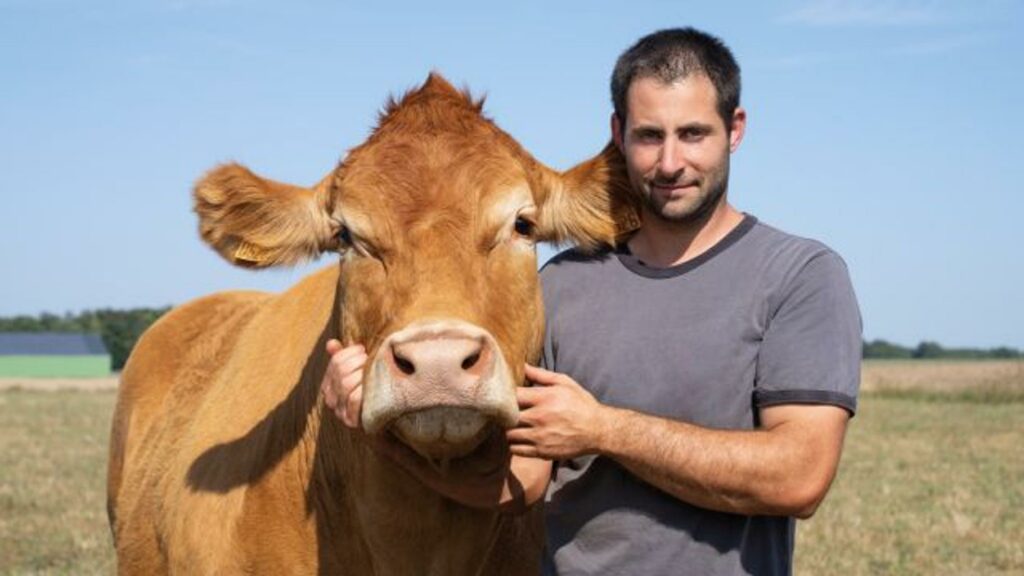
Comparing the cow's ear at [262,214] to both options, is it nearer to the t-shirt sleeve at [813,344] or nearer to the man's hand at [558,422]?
the man's hand at [558,422]

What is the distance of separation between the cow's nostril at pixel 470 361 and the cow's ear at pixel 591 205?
1270mm

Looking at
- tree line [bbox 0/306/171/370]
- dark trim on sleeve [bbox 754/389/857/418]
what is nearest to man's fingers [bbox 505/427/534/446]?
dark trim on sleeve [bbox 754/389/857/418]


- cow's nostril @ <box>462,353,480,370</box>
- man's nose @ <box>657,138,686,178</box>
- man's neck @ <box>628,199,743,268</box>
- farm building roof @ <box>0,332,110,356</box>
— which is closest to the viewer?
cow's nostril @ <box>462,353,480,370</box>

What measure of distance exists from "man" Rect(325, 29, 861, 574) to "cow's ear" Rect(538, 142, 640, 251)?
15 cm

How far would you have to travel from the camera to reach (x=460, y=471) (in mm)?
4066

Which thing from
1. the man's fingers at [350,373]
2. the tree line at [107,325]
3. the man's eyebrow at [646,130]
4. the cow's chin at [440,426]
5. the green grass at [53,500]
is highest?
the man's eyebrow at [646,130]

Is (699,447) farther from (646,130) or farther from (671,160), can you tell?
(646,130)

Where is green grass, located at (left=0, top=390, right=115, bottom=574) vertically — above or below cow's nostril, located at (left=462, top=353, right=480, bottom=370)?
below

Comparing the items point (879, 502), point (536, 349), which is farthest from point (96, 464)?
point (536, 349)

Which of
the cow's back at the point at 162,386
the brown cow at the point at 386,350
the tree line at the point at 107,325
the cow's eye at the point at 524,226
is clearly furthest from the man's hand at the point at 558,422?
the tree line at the point at 107,325

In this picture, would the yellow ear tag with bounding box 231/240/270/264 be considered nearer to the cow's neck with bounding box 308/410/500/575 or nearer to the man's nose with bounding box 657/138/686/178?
the cow's neck with bounding box 308/410/500/575

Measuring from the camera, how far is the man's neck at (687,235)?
14.2 feet

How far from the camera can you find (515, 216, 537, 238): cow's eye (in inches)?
164

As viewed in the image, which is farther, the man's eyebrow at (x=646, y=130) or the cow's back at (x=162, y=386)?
the cow's back at (x=162, y=386)
